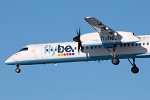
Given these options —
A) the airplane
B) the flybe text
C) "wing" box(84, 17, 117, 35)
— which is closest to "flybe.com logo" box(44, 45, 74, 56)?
the airplane

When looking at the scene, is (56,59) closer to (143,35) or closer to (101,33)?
(101,33)

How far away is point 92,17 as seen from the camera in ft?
126

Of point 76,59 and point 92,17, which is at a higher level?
point 92,17

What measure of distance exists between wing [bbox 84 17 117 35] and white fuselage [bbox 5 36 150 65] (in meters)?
2.30

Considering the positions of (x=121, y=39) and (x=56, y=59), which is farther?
(x=56, y=59)

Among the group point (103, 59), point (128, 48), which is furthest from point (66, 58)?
point (128, 48)

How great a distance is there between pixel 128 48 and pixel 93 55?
3.70 metres

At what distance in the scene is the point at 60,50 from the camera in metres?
44.1

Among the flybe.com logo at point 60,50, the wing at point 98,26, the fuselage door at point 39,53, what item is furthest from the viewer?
the fuselage door at point 39,53

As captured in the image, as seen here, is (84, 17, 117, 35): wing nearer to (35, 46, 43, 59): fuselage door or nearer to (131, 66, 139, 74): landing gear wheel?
(131, 66, 139, 74): landing gear wheel

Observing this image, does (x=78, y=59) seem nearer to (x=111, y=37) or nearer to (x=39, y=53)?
(x=39, y=53)

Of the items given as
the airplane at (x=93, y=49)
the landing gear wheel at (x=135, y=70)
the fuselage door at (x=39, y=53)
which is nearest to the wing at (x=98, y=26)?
the airplane at (x=93, y=49)

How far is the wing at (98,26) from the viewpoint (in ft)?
128

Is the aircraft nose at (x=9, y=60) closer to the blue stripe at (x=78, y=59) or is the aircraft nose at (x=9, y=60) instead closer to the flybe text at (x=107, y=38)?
the blue stripe at (x=78, y=59)
